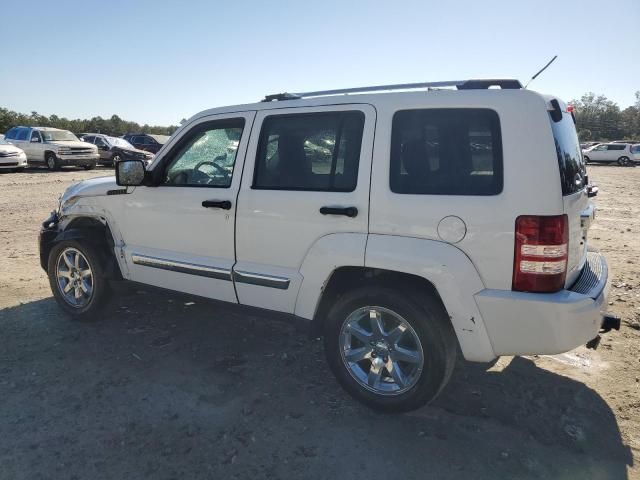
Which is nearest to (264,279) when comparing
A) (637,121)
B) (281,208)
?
(281,208)

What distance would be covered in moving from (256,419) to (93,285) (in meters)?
2.33

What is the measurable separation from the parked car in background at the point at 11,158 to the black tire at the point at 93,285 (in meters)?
17.3

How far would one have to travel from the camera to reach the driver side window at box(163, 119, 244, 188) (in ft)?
12.2

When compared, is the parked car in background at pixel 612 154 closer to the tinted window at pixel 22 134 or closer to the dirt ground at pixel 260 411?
the tinted window at pixel 22 134

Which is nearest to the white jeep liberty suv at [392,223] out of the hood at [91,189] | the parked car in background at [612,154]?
the hood at [91,189]

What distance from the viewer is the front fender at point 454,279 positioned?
2754mm

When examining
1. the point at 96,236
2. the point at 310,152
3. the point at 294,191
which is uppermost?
the point at 310,152

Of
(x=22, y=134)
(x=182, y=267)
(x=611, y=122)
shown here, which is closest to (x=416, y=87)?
(x=182, y=267)

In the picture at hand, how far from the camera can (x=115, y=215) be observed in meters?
4.34

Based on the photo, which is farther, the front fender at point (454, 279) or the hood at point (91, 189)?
the hood at point (91, 189)

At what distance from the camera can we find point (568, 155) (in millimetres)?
2857

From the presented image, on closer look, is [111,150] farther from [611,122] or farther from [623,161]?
[611,122]

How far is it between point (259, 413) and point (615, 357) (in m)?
2.92

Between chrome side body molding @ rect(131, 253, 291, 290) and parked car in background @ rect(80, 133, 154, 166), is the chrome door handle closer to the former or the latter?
chrome side body molding @ rect(131, 253, 291, 290)
